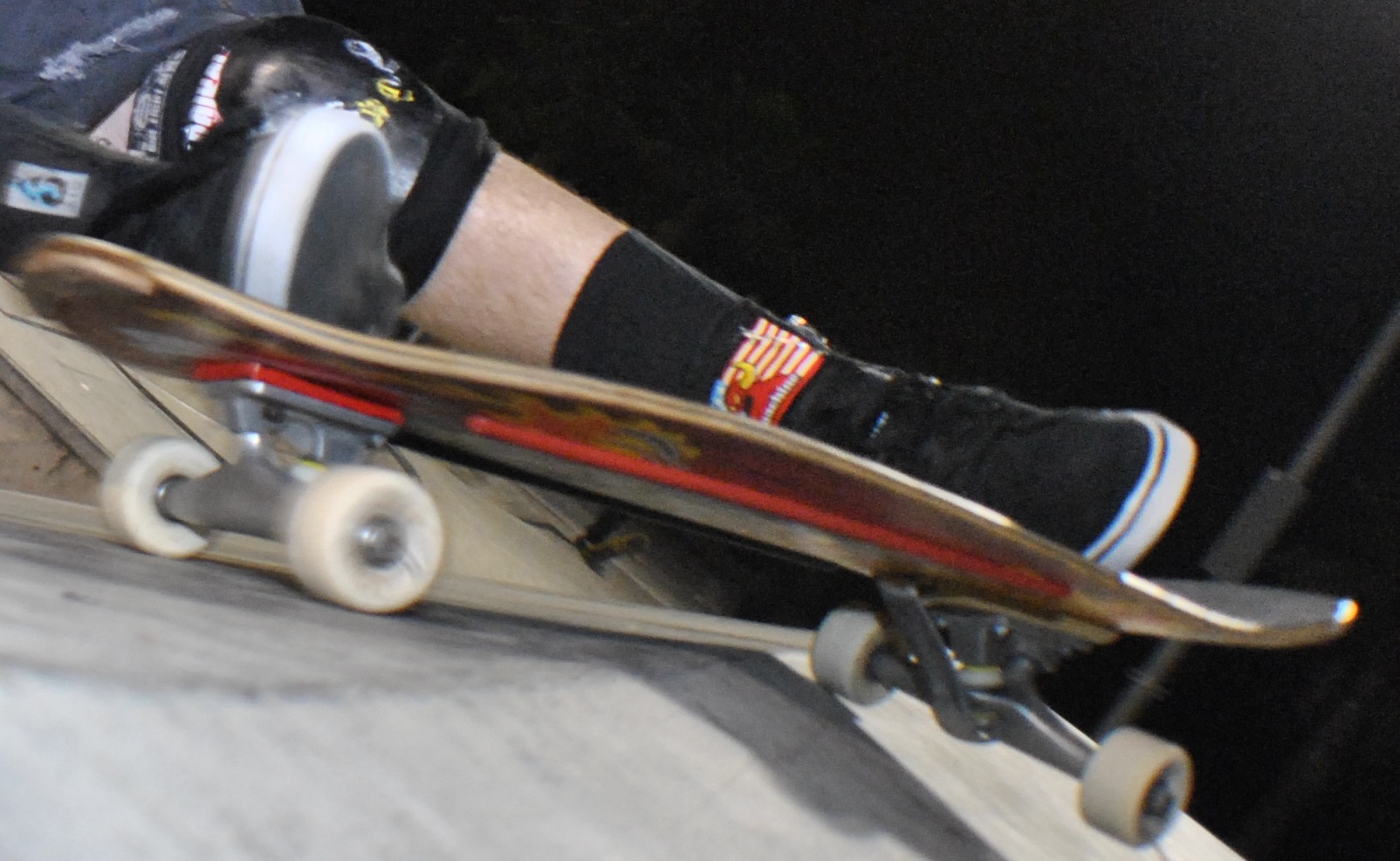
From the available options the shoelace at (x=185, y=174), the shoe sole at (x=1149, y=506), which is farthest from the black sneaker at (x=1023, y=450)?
the shoelace at (x=185, y=174)

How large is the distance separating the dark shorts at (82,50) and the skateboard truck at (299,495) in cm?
38

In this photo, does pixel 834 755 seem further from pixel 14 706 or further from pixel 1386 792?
pixel 1386 792

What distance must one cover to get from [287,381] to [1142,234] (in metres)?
1.86

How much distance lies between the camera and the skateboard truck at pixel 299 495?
27.1 inches

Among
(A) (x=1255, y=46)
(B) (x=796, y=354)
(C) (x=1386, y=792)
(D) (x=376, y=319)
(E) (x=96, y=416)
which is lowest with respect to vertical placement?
(E) (x=96, y=416)

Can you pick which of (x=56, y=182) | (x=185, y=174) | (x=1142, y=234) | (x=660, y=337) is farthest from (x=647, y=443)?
(x=1142, y=234)

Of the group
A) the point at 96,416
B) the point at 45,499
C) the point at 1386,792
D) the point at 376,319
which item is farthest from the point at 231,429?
the point at 1386,792

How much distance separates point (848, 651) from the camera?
3.20 ft

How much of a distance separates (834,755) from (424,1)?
2321mm

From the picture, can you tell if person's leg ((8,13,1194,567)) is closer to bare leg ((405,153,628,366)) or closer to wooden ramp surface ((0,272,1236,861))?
bare leg ((405,153,628,366))

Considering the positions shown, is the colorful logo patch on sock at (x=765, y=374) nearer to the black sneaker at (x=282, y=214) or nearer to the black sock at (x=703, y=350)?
the black sock at (x=703, y=350)

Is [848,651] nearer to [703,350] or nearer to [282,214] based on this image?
[703,350]

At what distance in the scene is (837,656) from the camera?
38.7 inches

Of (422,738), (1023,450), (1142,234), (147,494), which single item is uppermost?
(1142,234)
